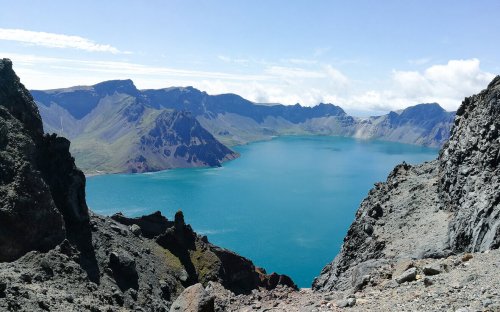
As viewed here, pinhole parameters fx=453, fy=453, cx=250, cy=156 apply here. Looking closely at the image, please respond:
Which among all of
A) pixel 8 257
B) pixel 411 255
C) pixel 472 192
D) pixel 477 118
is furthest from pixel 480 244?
pixel 8 257

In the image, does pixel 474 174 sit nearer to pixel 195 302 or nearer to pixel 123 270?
pixel 195 302

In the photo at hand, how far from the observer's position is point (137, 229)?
300 feet

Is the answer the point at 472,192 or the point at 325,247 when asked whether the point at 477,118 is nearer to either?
the point at 472,192

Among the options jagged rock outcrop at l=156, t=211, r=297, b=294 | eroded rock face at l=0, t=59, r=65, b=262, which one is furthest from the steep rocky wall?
jagged rock outcrop at l=156, t=211, r=297, b=294

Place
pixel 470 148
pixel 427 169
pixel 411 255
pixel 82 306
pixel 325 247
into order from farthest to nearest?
pixel 325 247
pixel 427 169
pixel 470 148
pixel 411 255
pixel 82 306

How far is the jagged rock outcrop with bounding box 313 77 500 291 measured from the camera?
43.8 meters

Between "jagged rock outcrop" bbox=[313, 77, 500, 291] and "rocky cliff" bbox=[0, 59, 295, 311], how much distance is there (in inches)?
1057

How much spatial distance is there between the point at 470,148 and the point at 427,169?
23.9 meters

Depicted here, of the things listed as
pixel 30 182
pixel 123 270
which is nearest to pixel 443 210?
pixel 123 270

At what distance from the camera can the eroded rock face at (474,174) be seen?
141ft

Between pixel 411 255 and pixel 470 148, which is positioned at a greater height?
pixel 470 148

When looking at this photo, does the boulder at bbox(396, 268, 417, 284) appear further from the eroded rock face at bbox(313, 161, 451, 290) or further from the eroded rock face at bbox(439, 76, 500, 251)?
the eroded rock face at bbox(439, 76, 500, 251)

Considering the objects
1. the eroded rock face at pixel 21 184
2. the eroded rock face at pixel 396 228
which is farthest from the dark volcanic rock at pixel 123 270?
the eroded rock face at pixel 396 228

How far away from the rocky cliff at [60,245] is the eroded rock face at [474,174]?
1499 inches
